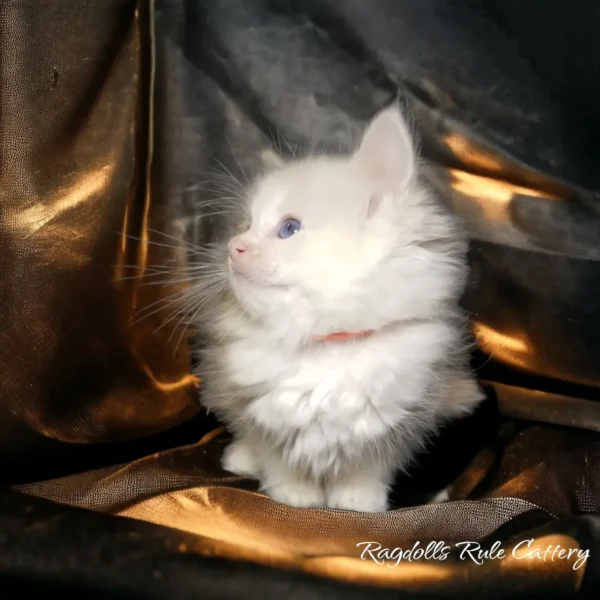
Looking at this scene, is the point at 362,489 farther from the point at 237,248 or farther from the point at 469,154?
the point at 469,154

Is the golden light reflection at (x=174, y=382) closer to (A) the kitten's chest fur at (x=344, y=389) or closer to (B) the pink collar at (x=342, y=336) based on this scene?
(A) the kitten's chest fur at (x=344, y=389)

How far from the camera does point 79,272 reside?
1.17 m

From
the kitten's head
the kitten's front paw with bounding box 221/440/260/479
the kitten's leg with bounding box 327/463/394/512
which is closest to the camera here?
the kitten's head

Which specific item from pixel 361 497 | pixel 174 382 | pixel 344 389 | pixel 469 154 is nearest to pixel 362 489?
pixel 361 497

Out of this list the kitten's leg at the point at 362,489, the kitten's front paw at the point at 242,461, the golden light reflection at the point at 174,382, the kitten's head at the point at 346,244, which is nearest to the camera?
the kitten's head at the point at 346,244

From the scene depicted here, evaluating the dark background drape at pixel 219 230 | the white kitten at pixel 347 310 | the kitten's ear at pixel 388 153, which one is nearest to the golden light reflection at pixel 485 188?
the dark background drape at pixel 219 230

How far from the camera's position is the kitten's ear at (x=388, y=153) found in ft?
3.34

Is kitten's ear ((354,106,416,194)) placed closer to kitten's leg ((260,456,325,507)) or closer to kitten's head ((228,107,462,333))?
kitten's head ((228,107,462,333))

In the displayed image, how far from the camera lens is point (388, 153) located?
1039mm

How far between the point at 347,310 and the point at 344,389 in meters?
0.14

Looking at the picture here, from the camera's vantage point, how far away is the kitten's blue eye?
104cm

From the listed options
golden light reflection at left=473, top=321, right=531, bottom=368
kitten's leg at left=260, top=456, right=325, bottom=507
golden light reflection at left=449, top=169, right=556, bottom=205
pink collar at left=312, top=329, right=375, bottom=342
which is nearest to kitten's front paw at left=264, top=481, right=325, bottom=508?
kitten's leg at left=260, top=456, right=325, bottom=507

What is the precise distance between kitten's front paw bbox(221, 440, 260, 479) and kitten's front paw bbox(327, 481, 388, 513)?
0.18 metres

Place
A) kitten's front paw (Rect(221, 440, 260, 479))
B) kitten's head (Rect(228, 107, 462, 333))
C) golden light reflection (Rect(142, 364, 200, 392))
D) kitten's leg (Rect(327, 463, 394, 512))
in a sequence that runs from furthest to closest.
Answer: golden light reflection (Rect(142, 364, 200, 392)), kitten's front paw (Rect(221, 440, 260, 479)), kitten's leg (Rect(327, 463, 394, 512)), kitten's head (Rect(228, 107, 462, 333))
